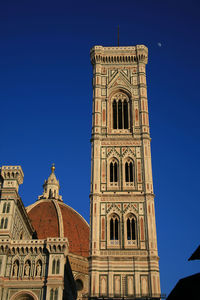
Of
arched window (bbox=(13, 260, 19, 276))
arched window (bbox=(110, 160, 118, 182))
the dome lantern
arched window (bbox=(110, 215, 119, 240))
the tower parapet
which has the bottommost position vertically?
arched window (bbox=(13, 260, 19, 276))

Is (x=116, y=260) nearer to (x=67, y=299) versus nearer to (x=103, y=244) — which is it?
(x=103, y=244)

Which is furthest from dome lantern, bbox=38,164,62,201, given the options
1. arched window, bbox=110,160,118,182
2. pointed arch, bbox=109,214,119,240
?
pointed arch, bbox=109,214,119,240

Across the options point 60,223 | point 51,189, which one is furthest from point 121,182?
point 51,189

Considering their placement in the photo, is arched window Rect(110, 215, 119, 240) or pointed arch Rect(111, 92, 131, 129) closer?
arched window Rect(110, 215, 119, 240)

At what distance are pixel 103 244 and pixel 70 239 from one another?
2615cm

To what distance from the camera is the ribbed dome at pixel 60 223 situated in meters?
60.7

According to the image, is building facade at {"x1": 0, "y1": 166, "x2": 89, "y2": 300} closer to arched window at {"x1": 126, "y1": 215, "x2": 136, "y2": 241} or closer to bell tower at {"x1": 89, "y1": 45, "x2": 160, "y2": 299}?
bell tower at {"x1": 89, "y1": 45, "x2": 160, "y2": 299}

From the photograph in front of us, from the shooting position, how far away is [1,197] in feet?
123

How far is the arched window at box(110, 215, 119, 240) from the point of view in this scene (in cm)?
3647

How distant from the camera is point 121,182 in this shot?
3912 centimetres

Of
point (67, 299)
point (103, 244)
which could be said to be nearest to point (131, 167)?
point (103, 244)

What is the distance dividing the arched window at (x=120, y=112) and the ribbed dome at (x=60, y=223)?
23005mm

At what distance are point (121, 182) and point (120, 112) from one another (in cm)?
860

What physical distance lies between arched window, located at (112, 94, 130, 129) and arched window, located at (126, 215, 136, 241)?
10.1 m
